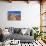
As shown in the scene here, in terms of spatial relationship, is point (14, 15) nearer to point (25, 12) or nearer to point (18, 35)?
point (25, 12)

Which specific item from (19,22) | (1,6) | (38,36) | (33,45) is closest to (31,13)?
(19,22)

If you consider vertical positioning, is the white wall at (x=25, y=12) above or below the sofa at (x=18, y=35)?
above

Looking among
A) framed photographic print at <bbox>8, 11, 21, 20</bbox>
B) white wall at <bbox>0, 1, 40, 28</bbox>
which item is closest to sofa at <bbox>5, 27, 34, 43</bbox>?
white wall at <bbox>0, 1, 40, 28</bbox>

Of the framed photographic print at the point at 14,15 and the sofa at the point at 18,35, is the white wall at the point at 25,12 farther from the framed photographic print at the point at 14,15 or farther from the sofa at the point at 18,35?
the sofa at the point at 18,35

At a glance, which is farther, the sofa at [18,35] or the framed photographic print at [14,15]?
the framed photographic print at [14,15]

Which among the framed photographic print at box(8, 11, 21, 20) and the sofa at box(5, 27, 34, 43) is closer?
the sofa at box(5, 27, 34, 43)

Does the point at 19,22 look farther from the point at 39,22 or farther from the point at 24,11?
the point at 39,22

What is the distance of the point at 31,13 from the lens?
17.9 feet

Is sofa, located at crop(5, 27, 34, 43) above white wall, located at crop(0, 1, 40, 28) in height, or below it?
below

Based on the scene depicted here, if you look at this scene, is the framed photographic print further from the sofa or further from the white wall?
the sofa

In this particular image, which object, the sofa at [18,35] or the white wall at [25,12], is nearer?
the sofa at [18,35]

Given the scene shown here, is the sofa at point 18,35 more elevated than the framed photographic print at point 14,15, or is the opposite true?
the framed photographic print at point 14,15

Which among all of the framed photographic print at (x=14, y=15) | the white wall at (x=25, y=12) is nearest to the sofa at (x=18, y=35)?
the white wall at (x=25, y=12)

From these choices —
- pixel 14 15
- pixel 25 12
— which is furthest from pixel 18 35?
pixel 25 12
